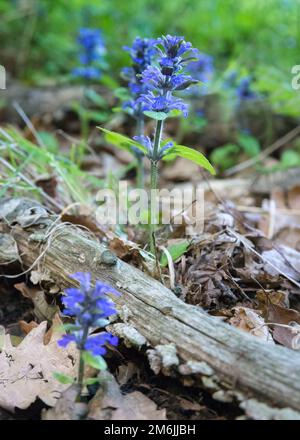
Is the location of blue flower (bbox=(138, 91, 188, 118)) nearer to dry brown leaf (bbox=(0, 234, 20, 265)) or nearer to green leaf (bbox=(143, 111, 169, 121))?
green leaf (bbox=(143, 111, 169, 121))

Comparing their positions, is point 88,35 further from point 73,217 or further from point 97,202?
point 73,217

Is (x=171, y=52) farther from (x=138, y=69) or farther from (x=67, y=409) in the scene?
(x=67, y=409)

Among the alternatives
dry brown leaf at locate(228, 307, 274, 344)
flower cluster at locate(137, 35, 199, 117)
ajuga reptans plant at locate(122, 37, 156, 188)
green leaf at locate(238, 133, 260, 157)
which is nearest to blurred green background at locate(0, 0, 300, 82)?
green leaf at locate(238, 133, 260, 157)

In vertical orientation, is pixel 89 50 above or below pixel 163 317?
above

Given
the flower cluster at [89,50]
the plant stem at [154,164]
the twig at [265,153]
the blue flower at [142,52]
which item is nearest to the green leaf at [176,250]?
the plant stem at [154,164]

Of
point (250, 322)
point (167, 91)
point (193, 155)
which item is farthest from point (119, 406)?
point (167, 91)

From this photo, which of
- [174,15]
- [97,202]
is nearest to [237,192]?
[97,202]
